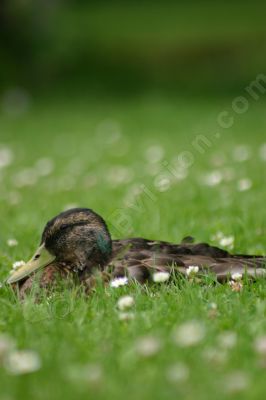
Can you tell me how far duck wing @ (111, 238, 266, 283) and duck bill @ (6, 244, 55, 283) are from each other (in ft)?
1.21

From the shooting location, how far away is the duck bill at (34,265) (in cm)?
436

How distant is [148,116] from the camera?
14.4m

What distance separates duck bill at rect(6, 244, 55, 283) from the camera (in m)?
4.36

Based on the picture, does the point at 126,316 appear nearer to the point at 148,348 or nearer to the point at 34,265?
the point at 148,348

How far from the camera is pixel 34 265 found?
4.45m

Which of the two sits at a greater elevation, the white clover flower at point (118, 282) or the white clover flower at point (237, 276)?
the white clover flower at point (118, 282)

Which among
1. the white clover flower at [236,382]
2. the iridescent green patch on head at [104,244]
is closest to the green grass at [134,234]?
the white clover flower at [236,382]

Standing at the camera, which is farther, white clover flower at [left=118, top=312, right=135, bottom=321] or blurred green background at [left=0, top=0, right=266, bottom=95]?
blurred green background at [left=0, top=0, right=266, bottom=95]

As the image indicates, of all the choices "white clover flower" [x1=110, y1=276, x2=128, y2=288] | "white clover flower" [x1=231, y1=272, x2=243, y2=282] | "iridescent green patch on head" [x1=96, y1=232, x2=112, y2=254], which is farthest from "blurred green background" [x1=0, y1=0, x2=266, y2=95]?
"white clover flower" [x1=110, y1=276, x2=128, y2=288]

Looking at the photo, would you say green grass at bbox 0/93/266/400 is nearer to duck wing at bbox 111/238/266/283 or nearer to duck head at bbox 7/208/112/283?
duck wing at bbox 111/238/266/283

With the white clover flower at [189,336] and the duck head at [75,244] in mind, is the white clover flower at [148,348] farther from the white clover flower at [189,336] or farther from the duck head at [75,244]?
the duck head at [75,244]

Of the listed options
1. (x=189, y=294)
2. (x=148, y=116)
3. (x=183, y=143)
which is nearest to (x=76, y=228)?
(x=189, y=294)

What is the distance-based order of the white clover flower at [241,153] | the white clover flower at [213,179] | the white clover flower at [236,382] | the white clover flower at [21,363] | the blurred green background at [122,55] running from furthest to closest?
the blurred green background at [122,55] < the white clover flower at [241,153] < the white clover flower at [213,179] < the white clover flower at [21,363] < the white clover flower at [236,382]

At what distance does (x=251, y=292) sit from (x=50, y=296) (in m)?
0.96
